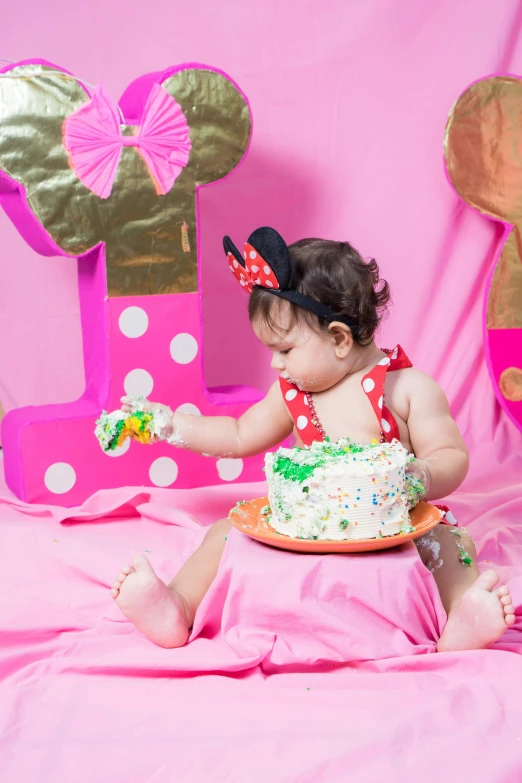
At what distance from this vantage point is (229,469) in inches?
77.5

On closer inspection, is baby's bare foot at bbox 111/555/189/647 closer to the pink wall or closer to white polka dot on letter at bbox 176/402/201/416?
white polka dot on letter at bbox 176/402/201/416

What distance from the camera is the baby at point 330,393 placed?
1.25 m

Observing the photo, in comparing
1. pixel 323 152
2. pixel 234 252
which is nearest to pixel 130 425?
pixel 234 252

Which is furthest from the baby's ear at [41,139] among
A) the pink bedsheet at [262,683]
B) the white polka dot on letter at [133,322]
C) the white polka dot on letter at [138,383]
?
the pink bedsheet at [262,683]

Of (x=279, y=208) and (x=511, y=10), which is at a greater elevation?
(x=511, y=10)

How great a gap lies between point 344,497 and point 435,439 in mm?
278

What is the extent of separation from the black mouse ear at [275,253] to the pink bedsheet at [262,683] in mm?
398

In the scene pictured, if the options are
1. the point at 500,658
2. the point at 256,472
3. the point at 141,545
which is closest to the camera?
the point at 500,658

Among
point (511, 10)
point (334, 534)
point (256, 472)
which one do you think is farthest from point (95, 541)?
point (511, 10)

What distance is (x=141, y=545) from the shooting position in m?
1.65

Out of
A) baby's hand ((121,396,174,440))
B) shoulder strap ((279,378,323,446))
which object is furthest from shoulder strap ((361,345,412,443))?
baby's hand ((121,396,174,440))

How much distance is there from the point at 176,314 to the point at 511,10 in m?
1.12

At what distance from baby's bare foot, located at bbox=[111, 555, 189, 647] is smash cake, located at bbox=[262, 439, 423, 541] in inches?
7.5

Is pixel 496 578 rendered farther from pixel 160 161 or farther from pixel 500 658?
pixel 160 161
